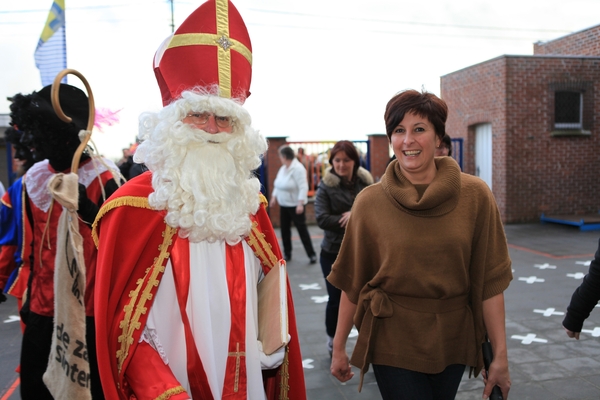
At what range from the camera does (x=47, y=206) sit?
3.10 meters

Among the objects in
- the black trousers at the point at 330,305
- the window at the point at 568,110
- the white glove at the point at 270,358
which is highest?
the window at the point at 568,110

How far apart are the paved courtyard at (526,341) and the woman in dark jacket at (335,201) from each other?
0.54 metres

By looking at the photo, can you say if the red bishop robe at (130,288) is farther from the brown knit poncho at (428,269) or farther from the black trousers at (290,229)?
the black trousers at (290,229)

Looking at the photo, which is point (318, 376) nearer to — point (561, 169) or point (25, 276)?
point (25, 276)

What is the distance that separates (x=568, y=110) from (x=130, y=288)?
14.2 m

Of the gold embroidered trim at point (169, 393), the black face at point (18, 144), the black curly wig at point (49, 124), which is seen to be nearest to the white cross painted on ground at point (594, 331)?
the gold embroidered trim at point (169, 393)

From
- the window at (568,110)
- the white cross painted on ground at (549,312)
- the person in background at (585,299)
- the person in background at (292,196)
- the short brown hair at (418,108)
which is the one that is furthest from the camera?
the window at (568,110)

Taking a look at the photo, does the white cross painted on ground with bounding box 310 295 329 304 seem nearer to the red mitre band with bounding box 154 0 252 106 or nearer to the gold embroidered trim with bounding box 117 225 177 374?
the red mitre band with bounding box 154 0 252 106

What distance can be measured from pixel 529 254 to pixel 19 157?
28.2 ft

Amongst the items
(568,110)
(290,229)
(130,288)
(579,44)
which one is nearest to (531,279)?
(290,229)

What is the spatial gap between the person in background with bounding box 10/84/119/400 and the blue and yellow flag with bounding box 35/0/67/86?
2442 millimetres

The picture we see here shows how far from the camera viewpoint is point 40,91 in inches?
129

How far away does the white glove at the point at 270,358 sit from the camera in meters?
2.16

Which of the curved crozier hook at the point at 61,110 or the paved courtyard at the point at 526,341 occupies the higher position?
the curved crozier hook at the point at 61,110
